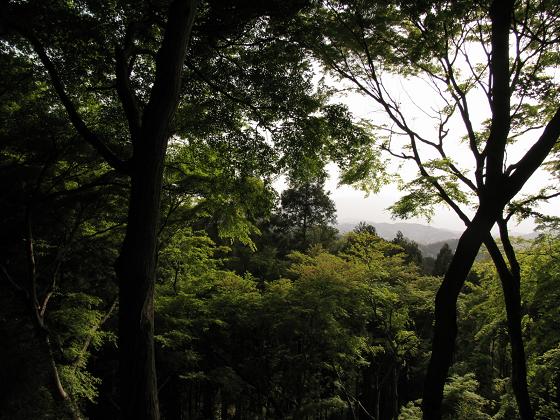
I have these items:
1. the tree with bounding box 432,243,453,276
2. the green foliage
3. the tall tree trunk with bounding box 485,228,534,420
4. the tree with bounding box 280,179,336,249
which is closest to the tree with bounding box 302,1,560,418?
the tall tree trunk with bounding box 485,228,534,420

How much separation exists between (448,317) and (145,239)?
2.59 meters

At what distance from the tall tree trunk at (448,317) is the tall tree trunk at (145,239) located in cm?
226

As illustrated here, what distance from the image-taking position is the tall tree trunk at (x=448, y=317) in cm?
326

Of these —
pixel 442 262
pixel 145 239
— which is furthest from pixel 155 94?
pixel 442 262

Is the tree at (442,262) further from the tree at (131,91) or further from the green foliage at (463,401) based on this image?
the tree at (131,91)

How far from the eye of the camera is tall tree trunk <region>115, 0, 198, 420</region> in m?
2.83

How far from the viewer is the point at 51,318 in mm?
9352

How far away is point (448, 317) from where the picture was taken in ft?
10.8

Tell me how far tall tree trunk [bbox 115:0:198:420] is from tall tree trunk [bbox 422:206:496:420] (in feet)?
7.41

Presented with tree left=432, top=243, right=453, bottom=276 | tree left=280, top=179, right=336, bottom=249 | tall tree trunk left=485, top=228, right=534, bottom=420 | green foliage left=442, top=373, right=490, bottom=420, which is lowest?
green foliage left=442, top=373, right=490, bottom=420

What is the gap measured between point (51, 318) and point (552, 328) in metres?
12.4

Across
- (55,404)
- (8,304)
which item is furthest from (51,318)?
(55,404)

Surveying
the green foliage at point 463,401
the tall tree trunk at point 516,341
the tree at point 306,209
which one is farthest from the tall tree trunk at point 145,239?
the tree at point 306,209

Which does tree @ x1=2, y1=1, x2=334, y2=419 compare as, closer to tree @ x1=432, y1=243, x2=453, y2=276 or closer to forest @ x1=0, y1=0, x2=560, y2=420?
forest @ x1=0, y1=0, x2=560, y2=420
